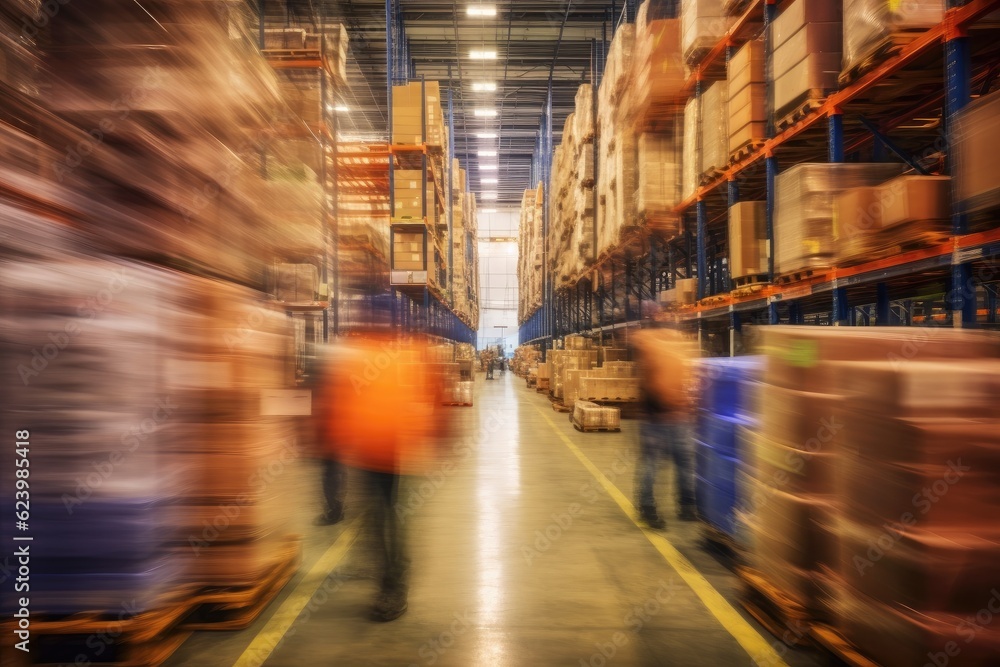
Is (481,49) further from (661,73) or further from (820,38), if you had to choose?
(820,38)

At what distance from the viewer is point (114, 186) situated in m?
2.54

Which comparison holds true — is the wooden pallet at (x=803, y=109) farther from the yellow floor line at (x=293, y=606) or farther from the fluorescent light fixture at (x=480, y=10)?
the fluorescent light fixture at (x=480, y=10)

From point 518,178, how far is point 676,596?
3907 cm

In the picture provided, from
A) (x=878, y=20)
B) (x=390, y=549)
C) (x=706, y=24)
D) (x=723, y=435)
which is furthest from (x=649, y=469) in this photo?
(x=706, y=24)

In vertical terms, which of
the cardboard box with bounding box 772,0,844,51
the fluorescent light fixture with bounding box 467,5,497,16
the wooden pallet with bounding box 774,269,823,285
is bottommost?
the wooden pallet with bounding box 774,269,823,285

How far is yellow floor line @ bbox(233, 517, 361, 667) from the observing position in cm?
266

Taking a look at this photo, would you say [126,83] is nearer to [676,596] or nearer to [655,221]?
[676,596]

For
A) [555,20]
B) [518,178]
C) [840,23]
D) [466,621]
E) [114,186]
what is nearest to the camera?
[114,186]

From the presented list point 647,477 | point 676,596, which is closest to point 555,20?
point 647,477

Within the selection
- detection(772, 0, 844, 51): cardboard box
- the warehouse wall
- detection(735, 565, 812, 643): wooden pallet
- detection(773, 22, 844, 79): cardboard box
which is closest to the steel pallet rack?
detection(773, 22, 844, 79): cardboard box

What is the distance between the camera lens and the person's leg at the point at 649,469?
15.1 ft

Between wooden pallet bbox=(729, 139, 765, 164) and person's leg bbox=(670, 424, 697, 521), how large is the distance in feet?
10.9

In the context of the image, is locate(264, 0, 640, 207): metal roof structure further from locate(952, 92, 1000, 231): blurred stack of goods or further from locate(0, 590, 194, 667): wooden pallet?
locate(0, 590, 194, 667): wooden pallet

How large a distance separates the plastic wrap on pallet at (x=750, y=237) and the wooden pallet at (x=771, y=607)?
394 cm
